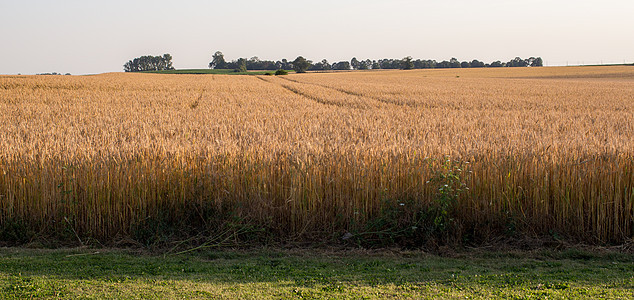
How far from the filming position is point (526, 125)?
428 inches

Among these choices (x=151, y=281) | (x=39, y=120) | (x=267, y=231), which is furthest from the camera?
(x=39, y=120)

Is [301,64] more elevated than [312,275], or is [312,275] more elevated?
[301,64]

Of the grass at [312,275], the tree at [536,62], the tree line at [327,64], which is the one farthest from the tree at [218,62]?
the grass at [312,275]

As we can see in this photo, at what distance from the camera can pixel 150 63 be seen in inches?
5404

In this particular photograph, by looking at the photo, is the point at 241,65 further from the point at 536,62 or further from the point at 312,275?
the point at 312,275

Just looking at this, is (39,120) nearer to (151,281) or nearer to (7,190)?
(7,190)

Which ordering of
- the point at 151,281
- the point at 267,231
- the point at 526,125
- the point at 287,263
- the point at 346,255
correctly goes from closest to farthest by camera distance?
the point at 151,281 < the point at 287,263 < the point at 346,255 < the point at 267,231 < the point at 526,125

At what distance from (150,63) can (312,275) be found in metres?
144

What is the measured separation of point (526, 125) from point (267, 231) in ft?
26.4

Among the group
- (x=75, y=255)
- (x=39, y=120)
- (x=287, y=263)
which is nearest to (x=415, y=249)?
(x=287, y=263)

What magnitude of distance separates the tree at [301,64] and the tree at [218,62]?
97.0ft

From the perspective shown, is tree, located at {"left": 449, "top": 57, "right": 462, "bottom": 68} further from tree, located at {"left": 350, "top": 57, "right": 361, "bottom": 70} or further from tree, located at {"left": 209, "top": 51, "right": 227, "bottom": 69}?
tree, located at {"left": 209, "top": 51, "right": 227, "bottom": 69}

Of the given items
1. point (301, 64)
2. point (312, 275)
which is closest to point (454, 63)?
point (301, 64)

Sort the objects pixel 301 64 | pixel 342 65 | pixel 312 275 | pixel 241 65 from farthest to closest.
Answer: pixel 342 65 → pixel 241 65 → pixel 301 64 → pixel 312 275
